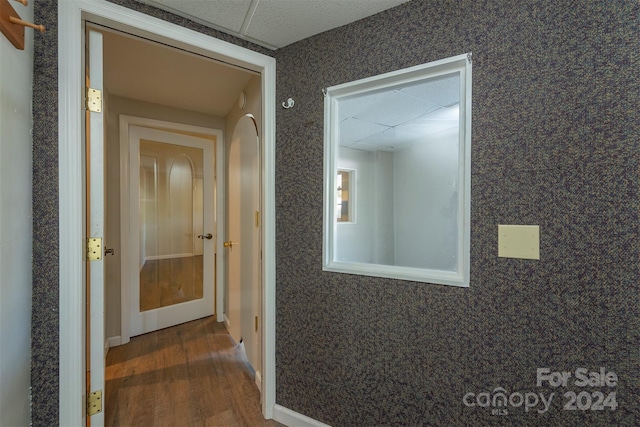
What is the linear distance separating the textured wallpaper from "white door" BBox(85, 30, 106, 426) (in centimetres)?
14

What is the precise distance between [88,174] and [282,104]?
1.05 meters

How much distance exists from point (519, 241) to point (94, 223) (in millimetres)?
1840

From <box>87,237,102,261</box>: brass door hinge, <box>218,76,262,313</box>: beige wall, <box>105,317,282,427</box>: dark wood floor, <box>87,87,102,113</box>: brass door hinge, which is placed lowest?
<box>105,317,282,427</box>: dark wood floor

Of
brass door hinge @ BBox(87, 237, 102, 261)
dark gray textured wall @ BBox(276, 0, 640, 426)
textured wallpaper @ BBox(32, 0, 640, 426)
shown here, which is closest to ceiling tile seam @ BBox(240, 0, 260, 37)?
textured wallpaper @ BBox(32, 0, 640, 426)

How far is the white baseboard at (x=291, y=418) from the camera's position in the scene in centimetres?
167

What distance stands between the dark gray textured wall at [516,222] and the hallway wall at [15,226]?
4.06 ft

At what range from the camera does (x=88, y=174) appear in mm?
1340

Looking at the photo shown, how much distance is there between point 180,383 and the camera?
2.20 meters

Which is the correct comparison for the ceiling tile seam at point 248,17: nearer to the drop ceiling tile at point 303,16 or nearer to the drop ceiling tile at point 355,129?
the drop ceiling tile at point 303,16

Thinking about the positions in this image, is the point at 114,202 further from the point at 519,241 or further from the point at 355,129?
the point at 519,241

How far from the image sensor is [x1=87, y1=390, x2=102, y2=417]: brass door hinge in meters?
1.35

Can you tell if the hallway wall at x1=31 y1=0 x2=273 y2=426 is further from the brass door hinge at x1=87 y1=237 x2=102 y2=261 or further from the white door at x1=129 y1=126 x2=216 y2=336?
the white door at x1=129 y1=126 x2=216 y2=336

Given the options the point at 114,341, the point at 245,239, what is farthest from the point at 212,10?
the point at 114,341

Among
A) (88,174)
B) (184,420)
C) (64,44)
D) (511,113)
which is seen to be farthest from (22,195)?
(511,113)
